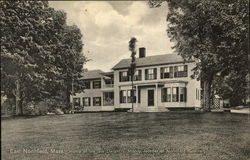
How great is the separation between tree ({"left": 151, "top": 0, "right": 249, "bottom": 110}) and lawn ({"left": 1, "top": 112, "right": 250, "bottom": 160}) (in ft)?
10.3

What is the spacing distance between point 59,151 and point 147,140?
288 centimetres

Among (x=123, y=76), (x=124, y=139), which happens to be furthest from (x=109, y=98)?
(x=124, y=139)

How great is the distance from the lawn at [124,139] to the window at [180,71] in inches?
601

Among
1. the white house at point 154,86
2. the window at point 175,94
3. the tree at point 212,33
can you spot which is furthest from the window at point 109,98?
the tree at point 212,33

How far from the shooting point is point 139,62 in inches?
1310

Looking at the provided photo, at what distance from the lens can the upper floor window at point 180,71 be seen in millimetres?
31016

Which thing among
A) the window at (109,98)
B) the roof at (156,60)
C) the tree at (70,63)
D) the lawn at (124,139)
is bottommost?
the lawn at (124,139)

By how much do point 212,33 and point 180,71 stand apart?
1282 cm

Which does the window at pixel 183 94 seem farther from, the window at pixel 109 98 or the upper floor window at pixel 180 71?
the window at pixel 109 98

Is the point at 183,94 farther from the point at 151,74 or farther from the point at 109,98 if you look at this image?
the point at 109,98

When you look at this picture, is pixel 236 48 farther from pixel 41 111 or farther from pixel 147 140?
pixel 41 111

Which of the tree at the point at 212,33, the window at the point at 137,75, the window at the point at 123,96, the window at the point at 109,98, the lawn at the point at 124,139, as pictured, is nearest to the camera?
the lawn at the point at 124,139

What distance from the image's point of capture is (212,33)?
1853cm

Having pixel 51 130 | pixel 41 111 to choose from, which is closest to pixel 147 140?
pixel 51 130
